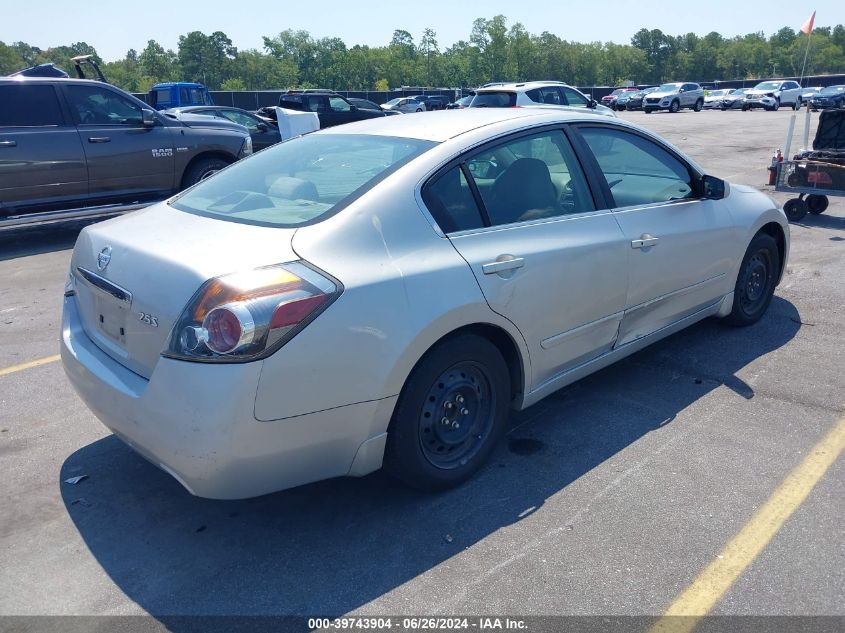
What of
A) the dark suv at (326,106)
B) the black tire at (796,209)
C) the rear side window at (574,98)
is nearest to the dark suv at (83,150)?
the black tire at (796,209)

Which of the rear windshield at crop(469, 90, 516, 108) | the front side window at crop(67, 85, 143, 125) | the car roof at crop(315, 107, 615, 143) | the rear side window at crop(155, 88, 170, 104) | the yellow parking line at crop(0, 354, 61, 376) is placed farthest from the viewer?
the rear side window at crop(155, 88, 170, 104)

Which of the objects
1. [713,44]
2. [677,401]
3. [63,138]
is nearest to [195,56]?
[713,44]

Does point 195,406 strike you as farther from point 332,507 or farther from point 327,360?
point 332,507

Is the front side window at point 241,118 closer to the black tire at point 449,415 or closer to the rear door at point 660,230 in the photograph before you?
the rear door at point 660,230

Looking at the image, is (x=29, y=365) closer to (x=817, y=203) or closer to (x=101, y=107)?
(x=101, y=107)

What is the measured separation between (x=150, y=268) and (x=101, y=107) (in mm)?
7196

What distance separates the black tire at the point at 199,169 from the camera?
9891mm

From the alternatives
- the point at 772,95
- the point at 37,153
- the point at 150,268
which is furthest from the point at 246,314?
the point at 772,95

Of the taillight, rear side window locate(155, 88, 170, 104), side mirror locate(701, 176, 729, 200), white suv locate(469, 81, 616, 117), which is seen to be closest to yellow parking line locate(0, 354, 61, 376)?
the taillight

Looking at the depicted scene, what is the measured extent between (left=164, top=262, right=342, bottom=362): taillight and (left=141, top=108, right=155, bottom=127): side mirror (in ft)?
24.9

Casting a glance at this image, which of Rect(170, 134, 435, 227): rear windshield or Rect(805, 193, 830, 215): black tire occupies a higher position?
Rect(170, 134, 435, 227): rear windshield

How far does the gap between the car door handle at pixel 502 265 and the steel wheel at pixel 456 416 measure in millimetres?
424

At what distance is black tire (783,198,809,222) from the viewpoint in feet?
31.3

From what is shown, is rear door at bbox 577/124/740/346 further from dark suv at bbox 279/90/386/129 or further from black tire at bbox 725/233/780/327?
dark suv at bbox 279/90/386/129
